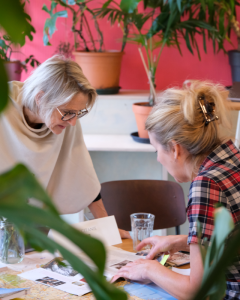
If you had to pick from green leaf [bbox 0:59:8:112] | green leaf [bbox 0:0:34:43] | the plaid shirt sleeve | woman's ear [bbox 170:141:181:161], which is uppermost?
green leaf [bbox 0:0:34:43]

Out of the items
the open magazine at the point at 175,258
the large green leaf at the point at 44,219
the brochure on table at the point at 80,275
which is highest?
the large green leaf at the point at 44,219

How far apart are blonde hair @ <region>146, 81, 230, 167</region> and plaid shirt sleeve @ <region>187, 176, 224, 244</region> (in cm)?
18

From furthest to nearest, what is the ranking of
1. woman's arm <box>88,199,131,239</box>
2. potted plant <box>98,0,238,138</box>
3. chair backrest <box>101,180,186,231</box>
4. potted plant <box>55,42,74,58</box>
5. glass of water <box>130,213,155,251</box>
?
potted plant <box>55,42,74,58</box>, potted plant <box>98,0,238,138</box>, chair backrest <box>101,180,186,231</box>, woman's arm <box>88,199,131,239</box>, glass of water <box>130,213,155,251</box>

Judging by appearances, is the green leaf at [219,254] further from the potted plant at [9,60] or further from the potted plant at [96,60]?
the potted plant at [96,60]

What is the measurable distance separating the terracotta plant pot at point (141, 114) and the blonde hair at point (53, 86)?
1.07 meters

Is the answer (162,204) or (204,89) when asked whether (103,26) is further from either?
(204,89)

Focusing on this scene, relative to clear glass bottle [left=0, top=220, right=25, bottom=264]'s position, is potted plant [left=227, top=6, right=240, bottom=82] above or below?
above

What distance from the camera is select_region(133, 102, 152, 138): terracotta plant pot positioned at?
271 centimetres

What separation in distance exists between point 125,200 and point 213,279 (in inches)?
78.2

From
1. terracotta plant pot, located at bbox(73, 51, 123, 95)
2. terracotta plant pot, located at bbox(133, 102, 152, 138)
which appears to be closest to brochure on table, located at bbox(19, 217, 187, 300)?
terracotta plant pot, located at bbox(133, 102, 152, 138)

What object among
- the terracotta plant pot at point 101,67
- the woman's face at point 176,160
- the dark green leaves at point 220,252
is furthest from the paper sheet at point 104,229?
the terracotta plant pot at point 101,67

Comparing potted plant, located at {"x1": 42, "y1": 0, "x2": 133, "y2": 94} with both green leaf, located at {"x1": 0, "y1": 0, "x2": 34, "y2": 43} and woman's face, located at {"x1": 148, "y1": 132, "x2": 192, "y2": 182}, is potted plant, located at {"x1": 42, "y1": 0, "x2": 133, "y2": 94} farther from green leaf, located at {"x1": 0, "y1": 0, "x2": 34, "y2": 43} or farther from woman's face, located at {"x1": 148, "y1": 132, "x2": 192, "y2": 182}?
green leaf, located at {"x1": 0, "y1": 0, "x2": 34, "y2": 43}

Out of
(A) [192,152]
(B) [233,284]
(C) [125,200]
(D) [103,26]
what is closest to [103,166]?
(C) [125,200]

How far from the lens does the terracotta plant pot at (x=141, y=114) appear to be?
2705 millimetres
